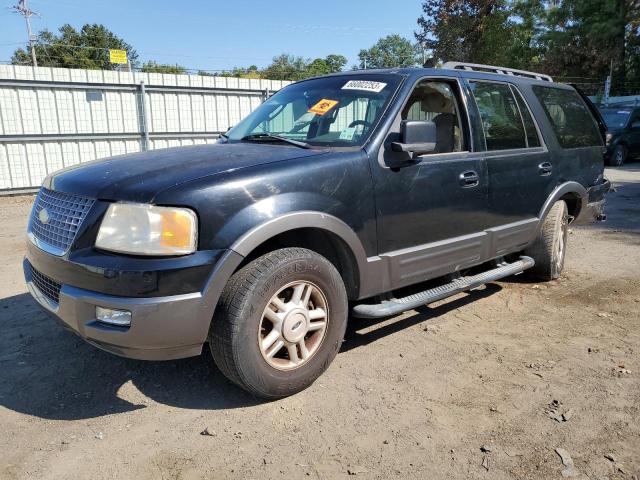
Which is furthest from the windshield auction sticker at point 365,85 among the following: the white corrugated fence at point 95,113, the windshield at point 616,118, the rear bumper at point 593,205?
the windshield at point 616,118

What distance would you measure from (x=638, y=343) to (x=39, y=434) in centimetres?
398

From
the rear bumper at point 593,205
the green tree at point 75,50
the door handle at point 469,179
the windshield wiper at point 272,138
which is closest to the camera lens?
the windshield wiper at point 272,138

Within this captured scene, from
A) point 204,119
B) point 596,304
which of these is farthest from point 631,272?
point 204,119

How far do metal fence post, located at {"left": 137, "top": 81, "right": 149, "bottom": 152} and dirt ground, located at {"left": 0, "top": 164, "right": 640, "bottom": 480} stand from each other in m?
8.37

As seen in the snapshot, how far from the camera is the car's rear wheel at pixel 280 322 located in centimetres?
277

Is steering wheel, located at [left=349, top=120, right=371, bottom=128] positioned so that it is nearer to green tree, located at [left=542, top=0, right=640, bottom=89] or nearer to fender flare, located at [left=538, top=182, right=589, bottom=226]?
fender flare, located at [left=538, top=182, right=589, bottom=226]

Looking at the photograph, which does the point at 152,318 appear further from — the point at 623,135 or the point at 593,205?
the point at 623,135

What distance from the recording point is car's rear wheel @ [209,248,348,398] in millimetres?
2770

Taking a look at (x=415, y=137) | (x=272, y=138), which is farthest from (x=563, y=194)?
(x=272, y=138)

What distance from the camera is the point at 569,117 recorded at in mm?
5273

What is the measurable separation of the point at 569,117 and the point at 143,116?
964cm

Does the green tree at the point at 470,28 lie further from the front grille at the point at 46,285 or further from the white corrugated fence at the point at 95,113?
the front grille at the point at 46,285

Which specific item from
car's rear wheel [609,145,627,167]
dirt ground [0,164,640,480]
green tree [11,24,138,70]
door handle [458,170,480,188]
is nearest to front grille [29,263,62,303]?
dirt ground [0,164,640,480]

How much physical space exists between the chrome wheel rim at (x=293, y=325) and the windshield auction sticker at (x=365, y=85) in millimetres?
1552
